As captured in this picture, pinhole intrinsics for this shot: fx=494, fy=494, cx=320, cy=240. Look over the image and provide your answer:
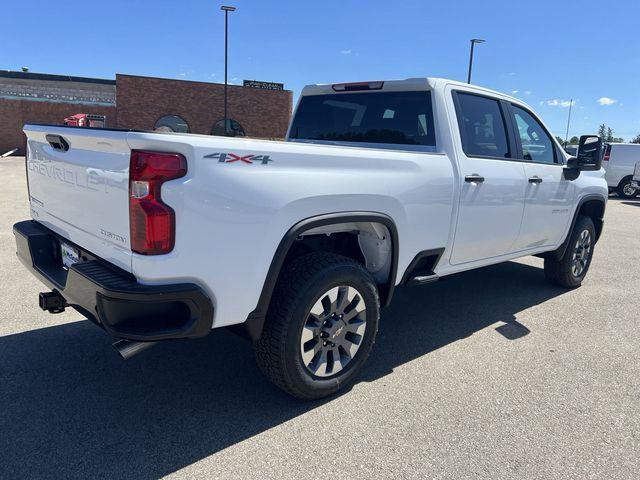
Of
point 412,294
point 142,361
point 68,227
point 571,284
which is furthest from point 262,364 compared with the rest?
point 571,284

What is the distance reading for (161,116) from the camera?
1185 inches

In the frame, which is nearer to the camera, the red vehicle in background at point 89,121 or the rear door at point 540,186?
the rear door at point 540,186

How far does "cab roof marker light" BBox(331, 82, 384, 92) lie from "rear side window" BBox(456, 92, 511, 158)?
25.8 inches

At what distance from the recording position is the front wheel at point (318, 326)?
2.73 meters

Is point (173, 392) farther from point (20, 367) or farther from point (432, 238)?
point (432, 238)

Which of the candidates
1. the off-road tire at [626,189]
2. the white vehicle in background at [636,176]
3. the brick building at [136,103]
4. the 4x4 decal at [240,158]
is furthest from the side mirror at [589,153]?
the brick building at [136,103]

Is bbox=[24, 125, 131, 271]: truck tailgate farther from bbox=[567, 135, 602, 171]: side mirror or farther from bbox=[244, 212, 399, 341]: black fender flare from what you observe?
bbox=[567, 135, 602, 171]: side mirror

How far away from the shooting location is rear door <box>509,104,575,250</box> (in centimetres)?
441

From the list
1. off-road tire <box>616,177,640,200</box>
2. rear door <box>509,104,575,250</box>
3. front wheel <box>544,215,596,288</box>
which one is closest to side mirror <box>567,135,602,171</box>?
rear door <box>509,104,575,250</box>

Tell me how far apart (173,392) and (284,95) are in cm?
3071

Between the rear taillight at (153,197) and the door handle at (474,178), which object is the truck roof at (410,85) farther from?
the rear taillight at (153,197)

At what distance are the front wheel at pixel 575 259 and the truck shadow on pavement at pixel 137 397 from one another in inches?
57.2

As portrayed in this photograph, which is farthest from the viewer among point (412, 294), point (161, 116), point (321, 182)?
point (161, 116)

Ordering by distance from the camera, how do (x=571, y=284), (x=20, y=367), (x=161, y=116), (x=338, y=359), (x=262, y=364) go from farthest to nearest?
(x=161, y=116) → (x=571, y=284) → (x=20, y=367) → (x=338, y=359) → (x=262, y=364)
